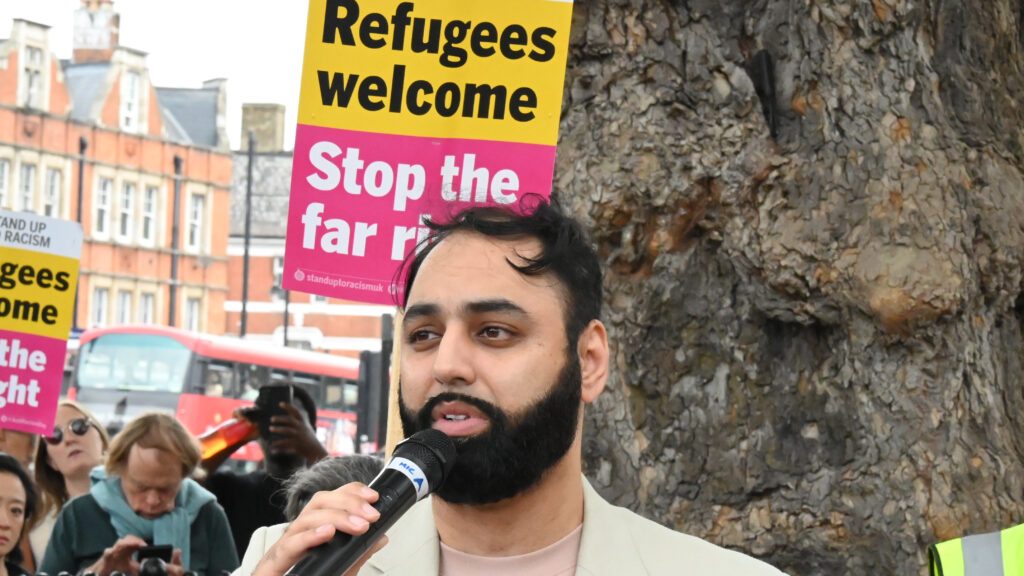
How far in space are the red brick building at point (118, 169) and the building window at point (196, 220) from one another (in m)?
0.05

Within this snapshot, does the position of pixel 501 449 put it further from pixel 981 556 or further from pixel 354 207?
pixel 354 207

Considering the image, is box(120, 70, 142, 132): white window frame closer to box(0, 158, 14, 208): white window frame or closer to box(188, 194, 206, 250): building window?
box(188, 194, 206, 250): building window

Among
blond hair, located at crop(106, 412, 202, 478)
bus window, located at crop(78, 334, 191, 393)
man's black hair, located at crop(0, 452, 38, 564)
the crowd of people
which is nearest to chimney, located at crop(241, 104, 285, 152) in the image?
bus window, located at crop(78, 334, 191, 393)

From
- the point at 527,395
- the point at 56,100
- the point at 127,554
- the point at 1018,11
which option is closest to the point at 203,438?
the point at 127,554

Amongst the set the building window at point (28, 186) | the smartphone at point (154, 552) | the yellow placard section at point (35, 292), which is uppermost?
the yellow placard section at point (35, 292)

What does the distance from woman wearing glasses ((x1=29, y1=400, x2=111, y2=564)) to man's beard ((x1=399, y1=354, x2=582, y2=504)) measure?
6.19m

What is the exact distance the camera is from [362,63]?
15.6 feet

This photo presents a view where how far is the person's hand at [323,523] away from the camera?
2.10 metres

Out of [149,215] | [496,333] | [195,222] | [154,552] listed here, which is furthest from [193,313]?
[496,333]

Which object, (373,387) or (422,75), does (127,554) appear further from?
(373,387)

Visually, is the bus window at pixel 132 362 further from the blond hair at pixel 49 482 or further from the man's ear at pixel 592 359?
the man's ear at pixel 592 359

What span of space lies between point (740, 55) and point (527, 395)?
2566 millimetres

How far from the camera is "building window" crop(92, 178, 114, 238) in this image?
2331 inches

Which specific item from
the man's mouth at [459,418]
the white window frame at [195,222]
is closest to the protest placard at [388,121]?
the man's mouth at [459,418]
